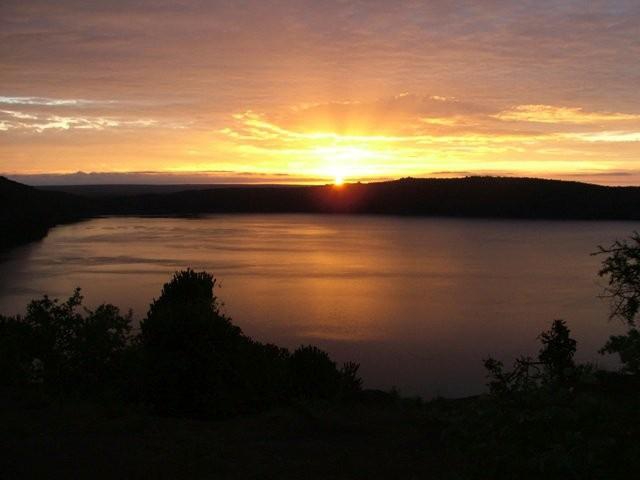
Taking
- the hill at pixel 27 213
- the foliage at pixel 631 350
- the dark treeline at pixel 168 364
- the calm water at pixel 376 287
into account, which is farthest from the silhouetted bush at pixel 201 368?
the hill at pixel 27 213

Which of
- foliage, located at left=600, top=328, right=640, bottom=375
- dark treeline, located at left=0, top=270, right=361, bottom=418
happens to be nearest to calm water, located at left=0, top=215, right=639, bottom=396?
dark treeline, located at left=0, top=270, right=361, bottom=418

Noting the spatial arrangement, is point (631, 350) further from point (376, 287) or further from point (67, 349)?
point (376, 287)

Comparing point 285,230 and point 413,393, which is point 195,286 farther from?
point 285,230

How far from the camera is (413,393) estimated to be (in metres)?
26.3

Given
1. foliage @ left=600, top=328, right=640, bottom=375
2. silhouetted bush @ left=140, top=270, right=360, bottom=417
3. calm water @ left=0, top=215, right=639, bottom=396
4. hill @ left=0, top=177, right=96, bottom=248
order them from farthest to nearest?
hill @ left=0, top=177, right=96, bottom=248, calm water @ left=0, top=215, right=639, bottom=396, silhouetted bush @ left=140, top=270, right=360, bottom=417, foliage @ left=600, top=328, right=640, bottom=375

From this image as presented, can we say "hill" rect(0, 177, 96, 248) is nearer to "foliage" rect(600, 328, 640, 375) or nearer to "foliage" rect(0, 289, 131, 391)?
"foliage" rect(0, 289, 131, 391)

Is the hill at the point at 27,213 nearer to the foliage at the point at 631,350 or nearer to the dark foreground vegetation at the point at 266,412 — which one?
the dark foreground vegetation at the point at 266,412

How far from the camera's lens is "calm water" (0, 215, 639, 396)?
35750 millimetres

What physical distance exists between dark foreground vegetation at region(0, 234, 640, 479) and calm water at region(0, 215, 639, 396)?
13185 mm

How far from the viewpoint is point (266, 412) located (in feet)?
45.2

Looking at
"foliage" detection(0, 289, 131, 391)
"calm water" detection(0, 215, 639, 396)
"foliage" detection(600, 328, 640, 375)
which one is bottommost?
"calm water" detection(0, 215, 639, 396)

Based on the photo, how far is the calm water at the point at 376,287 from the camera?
3575 centimetres

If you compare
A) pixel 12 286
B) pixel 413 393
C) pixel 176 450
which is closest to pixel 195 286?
pixel 413 393

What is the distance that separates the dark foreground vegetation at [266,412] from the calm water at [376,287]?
13.2 m
